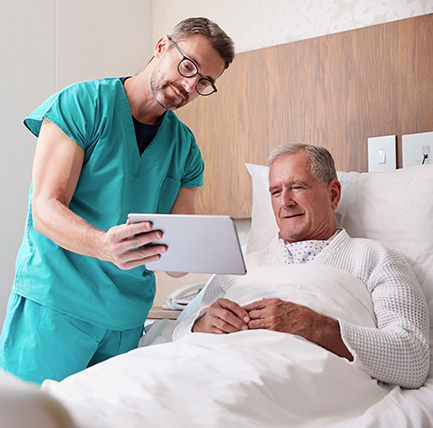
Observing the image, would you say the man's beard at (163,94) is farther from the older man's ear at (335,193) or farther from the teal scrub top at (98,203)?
the older man's ear at (335,193)

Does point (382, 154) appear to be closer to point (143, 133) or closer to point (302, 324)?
point (143, 133)

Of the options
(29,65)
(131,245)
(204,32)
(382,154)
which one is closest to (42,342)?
(131,245)

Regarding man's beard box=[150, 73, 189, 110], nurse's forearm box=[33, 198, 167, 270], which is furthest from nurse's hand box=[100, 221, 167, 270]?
man's beard box=[150, 73, 189, 110]

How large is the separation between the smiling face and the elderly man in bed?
0.43 metres

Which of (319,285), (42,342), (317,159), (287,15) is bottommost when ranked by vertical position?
(42,342)

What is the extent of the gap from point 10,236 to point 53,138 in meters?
0.88

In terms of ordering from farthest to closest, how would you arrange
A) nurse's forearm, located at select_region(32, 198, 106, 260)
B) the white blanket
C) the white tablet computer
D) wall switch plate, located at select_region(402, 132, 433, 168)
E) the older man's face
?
1. wall switch plate, located at select_region(402, 132, 433, 168)
2. the older man's face
3. nurse's forearm, located at select_region(32, 198, 106, 260)
4. the white tablet computer
5. the white blanket

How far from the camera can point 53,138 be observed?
1364 millimetres

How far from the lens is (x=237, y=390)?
0.81 meters

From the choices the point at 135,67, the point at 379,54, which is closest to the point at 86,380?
the point at 379,54

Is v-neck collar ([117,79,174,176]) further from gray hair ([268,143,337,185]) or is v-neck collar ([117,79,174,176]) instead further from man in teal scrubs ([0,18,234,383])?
gray hair ([268,143,337,185])

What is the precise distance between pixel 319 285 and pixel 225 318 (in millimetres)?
266

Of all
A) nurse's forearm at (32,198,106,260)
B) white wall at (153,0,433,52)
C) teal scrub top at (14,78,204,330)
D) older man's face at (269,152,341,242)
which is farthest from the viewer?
white wall at (153,0,433,52)

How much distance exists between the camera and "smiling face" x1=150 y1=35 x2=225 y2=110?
1.48 metres
